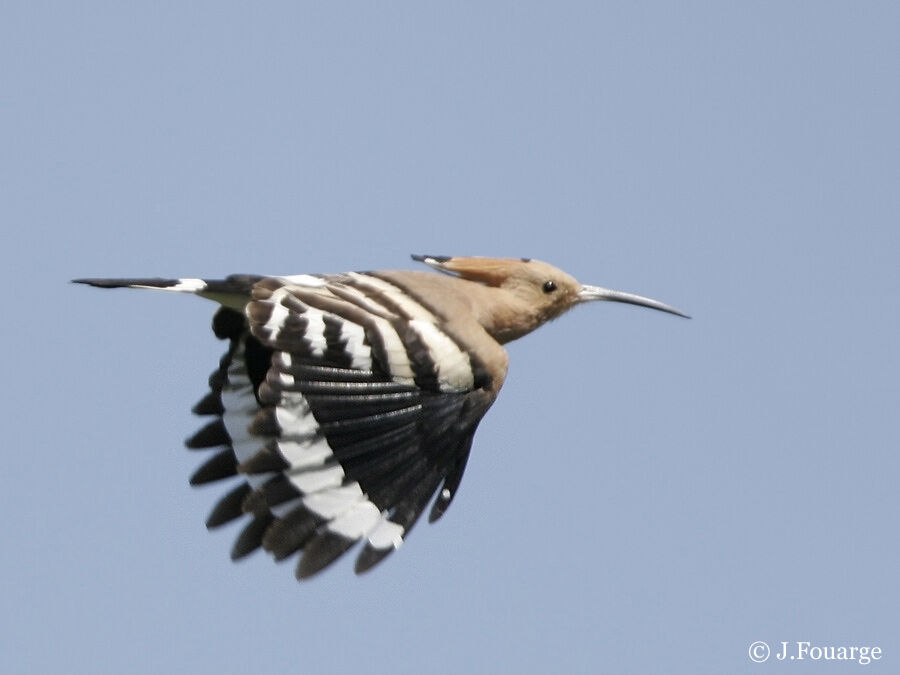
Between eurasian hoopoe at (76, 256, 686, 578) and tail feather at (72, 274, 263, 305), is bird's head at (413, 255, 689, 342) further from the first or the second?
tail feather at (72, 274, 263, 305)

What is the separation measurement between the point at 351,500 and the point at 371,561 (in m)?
0.17

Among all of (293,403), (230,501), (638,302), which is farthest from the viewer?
(638,302)

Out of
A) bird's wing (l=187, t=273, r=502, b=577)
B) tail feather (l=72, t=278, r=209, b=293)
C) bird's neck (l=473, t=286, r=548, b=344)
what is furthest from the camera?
bird's neck (l=473, t=286, r=548, b=344)

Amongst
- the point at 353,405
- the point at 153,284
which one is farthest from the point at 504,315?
the point at 153,284

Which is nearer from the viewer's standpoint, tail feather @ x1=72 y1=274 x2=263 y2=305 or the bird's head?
tail feather @ x1=72 y1=274 x2=263 y2=305

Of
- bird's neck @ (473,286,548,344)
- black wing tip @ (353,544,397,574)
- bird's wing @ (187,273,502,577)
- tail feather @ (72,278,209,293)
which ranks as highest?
tail feather @ (72,278,209,293)

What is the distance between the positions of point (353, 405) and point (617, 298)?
119 centimetres

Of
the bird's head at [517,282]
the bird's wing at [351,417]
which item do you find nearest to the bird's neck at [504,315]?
the bird's head at [517,282]

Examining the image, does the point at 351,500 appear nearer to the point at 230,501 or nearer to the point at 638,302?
the point at 230,501

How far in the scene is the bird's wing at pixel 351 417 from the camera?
5105 mm

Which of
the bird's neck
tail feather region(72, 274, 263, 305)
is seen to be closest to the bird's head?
the bird's neck

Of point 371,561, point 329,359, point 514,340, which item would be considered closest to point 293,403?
point 329,359

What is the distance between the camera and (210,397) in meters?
5.72

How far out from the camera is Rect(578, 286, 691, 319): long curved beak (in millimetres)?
5898
